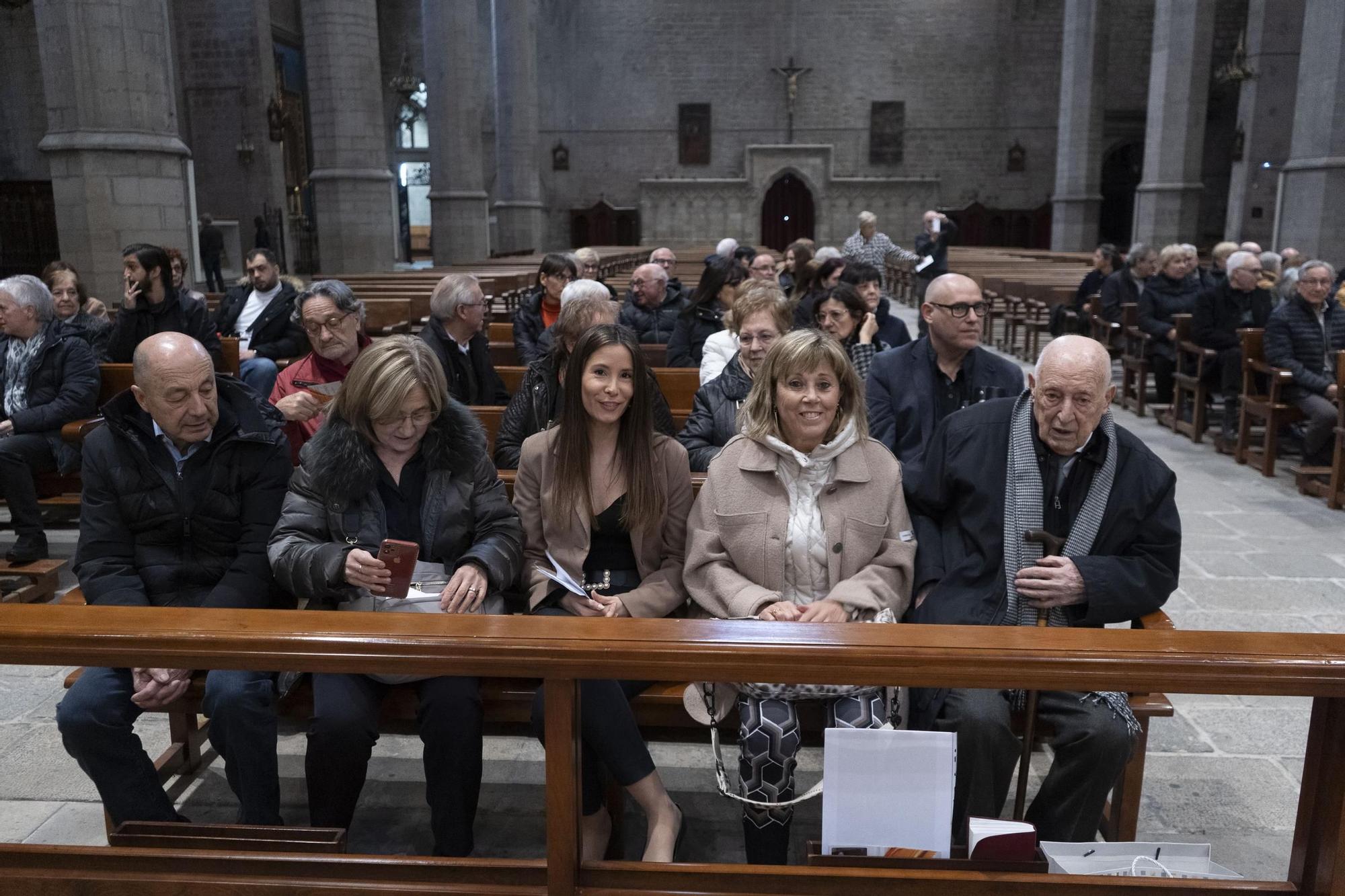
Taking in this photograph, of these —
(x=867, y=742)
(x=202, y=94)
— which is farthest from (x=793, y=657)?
(x=202, y=94)

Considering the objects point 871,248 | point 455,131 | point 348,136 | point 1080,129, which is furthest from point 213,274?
point 1080,129

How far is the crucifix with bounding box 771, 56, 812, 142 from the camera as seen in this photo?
27.8 metres

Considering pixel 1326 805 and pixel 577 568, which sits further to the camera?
pixel 577 568

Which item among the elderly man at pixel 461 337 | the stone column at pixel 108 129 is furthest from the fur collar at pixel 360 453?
the stone column at pixel 108 129

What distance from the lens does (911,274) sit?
63.6 feet

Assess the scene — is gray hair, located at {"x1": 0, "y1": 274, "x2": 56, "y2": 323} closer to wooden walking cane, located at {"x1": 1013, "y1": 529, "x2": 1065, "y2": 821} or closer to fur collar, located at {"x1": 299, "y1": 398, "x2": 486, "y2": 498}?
fur collar, located at {"x1": 299, "y1": 398, "x2": 486, "y2": 498}

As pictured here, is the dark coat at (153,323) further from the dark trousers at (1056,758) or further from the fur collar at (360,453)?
the dark trousers at (1056,758)

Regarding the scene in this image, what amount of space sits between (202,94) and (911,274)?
13.2 m

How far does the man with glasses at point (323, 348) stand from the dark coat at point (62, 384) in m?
1.41

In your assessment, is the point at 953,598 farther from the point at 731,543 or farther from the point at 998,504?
the point at 731,543

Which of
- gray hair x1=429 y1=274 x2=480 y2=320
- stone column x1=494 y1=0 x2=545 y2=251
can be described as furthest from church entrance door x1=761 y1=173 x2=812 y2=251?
gray hair x1=429 y1=274 x2=480 y2=320

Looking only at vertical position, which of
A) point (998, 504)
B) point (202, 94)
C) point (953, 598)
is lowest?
point (953, 598)

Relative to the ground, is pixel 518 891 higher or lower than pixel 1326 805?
lower

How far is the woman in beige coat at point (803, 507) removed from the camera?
2711mm
